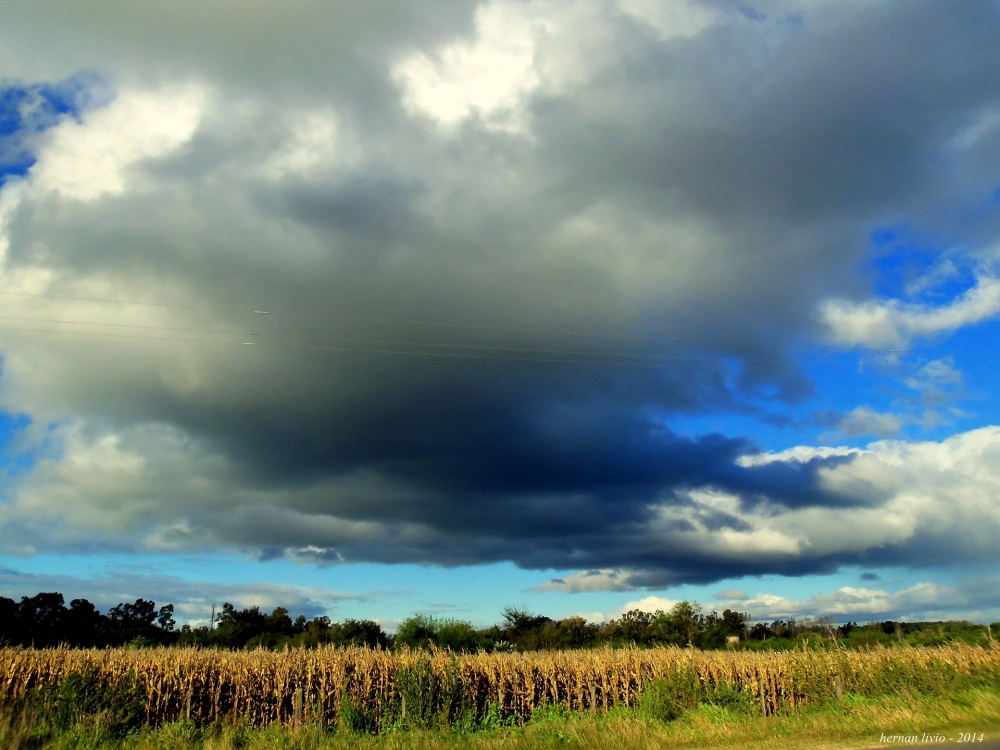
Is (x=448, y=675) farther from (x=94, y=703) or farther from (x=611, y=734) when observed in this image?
(x=94, y=703)

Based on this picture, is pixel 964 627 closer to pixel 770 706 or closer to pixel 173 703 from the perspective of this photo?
pixel 770 706

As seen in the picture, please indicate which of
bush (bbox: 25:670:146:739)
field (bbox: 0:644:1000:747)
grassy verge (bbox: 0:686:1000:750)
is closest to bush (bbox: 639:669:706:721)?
field (bbox: 0:644:1000:747)

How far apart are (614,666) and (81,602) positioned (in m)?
68.7

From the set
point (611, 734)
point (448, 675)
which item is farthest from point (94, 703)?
point (611, 734)

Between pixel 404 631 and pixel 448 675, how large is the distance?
1393 inches

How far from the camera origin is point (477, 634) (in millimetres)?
65750

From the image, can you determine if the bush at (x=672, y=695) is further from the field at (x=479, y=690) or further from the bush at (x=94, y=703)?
the bush at (x=94, y=703)

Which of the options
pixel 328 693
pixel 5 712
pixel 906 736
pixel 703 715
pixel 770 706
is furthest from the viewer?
pixel 770 706

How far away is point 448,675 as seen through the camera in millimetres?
26297

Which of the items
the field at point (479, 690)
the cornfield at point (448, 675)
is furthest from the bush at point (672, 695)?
the cornfield at point (448, 675)

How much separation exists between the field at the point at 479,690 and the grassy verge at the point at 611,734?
5.8 inches

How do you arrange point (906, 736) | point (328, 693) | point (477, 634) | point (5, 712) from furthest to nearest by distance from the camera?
point (477, 634) < point (328, 693) < point (5, 712) < point (906, 736)

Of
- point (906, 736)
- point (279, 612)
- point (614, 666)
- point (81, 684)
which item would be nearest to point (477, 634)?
point (279, 612)

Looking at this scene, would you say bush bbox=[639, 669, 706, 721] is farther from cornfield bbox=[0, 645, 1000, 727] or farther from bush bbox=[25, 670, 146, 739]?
bush bbox=[25, 670, 146, 739]
